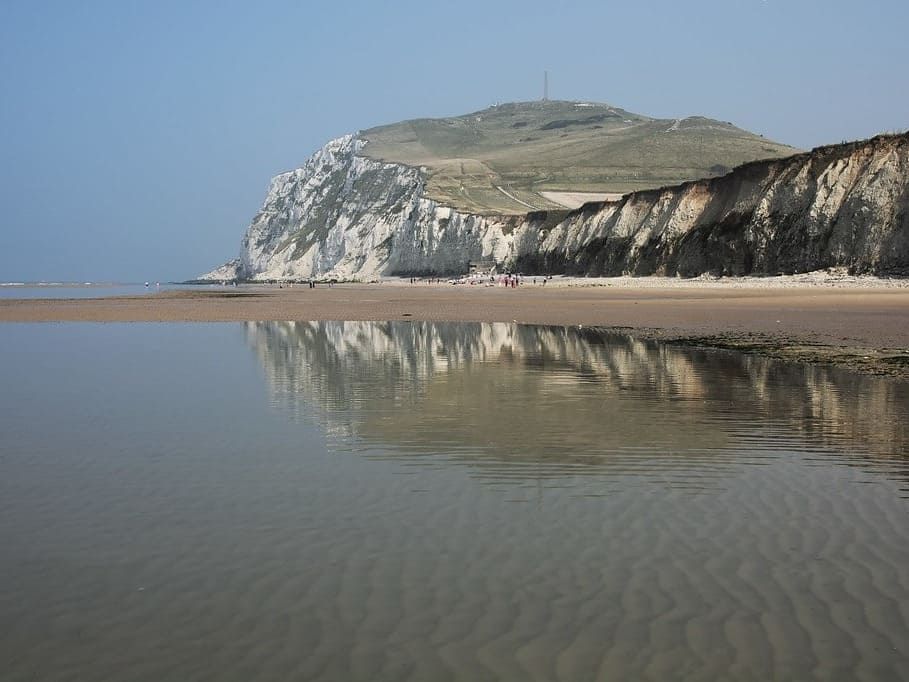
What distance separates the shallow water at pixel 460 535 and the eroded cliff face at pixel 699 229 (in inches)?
1452

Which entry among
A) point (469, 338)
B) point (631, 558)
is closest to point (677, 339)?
point (469, 338)

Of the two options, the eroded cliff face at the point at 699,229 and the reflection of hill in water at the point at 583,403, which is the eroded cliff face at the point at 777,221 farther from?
the reflection of hill in water at the point at 583,403

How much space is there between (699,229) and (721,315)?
1248 inches

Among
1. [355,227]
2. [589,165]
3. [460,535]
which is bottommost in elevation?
[460,535]

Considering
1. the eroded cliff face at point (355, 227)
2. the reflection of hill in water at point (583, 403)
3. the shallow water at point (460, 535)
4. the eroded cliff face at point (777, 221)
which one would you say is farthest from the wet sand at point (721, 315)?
the eroded cliff face at point (355, 227)

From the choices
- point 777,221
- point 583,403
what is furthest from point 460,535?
point 777,221

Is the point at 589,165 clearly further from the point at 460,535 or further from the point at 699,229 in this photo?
the point at 460,535

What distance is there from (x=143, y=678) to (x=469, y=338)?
66.1 feet

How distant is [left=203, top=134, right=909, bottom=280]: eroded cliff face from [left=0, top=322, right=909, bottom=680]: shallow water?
1452 inches

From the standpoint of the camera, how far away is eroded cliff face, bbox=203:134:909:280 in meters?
45.9

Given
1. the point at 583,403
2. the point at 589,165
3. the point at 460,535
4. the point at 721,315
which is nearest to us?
the point at 460,535

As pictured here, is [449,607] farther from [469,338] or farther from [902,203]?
[902,203]

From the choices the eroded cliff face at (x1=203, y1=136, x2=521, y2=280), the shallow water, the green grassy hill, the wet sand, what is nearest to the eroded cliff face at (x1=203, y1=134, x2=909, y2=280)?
the eroded cliff face at (x1=203, y1=136, x2=521, y2=280)

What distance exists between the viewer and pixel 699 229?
5981 centimetres
